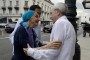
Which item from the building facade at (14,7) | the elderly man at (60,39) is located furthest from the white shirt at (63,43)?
the building facade at (14,7)

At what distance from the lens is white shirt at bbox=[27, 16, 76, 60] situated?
371 centimetres

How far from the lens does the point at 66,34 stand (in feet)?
12.3

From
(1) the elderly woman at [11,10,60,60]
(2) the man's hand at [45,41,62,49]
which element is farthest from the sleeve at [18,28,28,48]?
(2) the man's hand at [45,41,62,49]

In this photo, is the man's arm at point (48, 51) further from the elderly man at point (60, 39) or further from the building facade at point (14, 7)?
the building facade at point (14, 7)

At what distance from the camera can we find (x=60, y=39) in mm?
3705

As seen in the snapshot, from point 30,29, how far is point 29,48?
413 millimetres

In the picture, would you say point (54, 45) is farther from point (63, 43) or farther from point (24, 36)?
point (24, 36)

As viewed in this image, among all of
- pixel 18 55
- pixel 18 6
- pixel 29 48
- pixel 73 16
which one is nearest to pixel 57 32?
pixel 29 48

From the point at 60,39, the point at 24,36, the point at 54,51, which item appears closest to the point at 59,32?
the point at 60,39

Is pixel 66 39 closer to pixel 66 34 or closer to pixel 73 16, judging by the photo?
pixel 66 34

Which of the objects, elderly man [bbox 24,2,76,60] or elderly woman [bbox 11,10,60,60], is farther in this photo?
elderly woman [bbox 11,10,60,60]

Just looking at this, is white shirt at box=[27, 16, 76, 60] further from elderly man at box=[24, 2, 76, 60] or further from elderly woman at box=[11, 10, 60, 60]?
elderly woman at box=[11, 10, 60, 60]

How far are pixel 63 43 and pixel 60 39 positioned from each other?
3.4 inches

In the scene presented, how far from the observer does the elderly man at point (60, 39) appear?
3.72 metres
